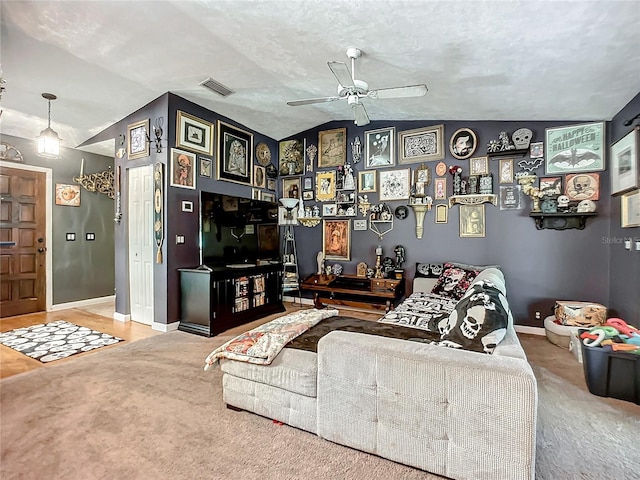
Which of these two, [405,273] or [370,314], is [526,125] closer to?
[405,273]

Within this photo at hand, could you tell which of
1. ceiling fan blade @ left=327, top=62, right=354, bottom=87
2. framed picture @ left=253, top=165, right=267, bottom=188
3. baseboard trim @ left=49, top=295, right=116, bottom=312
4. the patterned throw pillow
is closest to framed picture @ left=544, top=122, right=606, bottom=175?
the patterned throw pillow

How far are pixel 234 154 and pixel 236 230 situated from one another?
1.28m

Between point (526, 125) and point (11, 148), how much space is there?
24.0ft

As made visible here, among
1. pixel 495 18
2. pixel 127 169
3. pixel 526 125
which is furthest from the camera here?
Answer: pixel 127 169

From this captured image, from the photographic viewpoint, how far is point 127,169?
4559 millimetres

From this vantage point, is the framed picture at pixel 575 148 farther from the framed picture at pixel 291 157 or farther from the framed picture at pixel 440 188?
the framed picture at pixel 291 157

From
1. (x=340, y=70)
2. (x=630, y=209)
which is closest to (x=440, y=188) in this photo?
(x=630, y=209)

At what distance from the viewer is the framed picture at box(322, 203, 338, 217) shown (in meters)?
5.47

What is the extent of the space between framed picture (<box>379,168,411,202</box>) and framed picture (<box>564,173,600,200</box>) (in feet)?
6.52

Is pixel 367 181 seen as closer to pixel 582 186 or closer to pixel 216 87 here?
pixel 216 87

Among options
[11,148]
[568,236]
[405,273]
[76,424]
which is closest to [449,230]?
[405,273]

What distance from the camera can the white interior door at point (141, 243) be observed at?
431 centimetres

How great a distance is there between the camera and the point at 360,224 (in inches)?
209

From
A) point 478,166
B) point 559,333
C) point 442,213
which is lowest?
point 559,333
